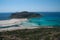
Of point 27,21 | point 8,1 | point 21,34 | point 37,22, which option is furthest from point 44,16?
point 8,1

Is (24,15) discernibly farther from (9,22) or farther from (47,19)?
(47,19)

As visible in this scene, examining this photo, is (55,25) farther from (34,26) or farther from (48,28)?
(34,26)

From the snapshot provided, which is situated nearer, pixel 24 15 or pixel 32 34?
pixel 32 34

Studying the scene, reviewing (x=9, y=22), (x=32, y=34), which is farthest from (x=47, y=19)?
(x=9, y=22)

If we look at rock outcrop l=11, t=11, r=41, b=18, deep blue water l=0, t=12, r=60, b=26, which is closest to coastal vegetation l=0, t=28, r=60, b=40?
deep blue water l=0, t=12, r=60, b=26

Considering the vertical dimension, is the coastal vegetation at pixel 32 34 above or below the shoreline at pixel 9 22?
below

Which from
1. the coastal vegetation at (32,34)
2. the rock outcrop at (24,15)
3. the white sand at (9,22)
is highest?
the rock outcrop at (24,15)

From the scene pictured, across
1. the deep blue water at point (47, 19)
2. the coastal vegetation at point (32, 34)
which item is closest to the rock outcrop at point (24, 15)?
the deep blue water at point (47, 19)

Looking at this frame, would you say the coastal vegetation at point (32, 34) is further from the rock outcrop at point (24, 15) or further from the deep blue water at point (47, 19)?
the rock outcrop at point (24, 15)
